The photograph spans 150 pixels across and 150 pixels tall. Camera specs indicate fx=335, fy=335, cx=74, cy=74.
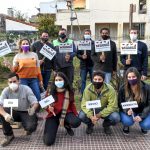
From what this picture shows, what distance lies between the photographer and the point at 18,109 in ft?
19.3

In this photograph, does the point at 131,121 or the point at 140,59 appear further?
the point at 140,59

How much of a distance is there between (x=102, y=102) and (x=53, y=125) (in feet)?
3.19

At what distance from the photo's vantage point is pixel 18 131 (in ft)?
20.3

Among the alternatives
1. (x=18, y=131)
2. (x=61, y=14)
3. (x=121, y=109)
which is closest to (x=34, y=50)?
(x=18, y=131)

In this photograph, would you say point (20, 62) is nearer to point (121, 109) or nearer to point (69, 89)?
point (69, 89)

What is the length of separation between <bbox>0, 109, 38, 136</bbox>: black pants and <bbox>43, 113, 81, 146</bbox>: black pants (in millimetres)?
251

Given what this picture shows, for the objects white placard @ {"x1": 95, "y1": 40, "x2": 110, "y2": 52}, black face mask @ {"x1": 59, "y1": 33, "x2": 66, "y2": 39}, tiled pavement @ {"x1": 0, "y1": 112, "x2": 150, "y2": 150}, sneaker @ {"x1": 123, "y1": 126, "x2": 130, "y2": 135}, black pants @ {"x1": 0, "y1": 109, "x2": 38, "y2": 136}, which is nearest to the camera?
tiled pavement @ {"x1": 0, "y1": 112, "x2": 150, "y2": 150}

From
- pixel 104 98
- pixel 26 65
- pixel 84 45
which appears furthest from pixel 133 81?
pixel 26 65

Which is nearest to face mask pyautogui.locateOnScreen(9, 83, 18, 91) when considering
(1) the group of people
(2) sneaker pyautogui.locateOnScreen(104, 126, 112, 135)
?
(1) the group of people

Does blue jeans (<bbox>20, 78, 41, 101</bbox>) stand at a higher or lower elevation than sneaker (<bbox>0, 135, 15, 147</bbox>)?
higher

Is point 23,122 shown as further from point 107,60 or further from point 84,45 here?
point 84,45

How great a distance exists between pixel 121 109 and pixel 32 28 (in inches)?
1556

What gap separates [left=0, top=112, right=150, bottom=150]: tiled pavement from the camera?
5.50m

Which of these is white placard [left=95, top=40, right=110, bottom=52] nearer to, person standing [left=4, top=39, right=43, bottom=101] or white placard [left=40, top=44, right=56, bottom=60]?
white placard [left=40, top=44, right=56, bottom=60]
